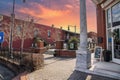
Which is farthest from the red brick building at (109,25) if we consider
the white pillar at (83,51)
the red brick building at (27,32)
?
the red brick building at (27,32)

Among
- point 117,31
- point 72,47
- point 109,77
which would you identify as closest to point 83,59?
point 109,77

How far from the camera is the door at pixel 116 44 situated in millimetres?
11645

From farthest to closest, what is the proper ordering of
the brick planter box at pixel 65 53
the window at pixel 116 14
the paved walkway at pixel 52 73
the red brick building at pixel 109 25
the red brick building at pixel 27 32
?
the red brick building at pixel 27 32 → the brick planter box at pixel 65 53 → the red brick building at pixel 109 25 → the window at pixel 116 14 → the paved walkway at pixel 52 73

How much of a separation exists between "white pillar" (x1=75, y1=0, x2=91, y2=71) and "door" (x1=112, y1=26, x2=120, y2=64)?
2286mm

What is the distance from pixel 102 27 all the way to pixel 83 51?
14.3ft

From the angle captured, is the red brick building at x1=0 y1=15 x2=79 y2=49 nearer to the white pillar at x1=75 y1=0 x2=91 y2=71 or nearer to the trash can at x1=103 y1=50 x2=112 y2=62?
the trash can at x1=103 y1=50 x2=112 y2=62

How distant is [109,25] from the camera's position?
43.5ft

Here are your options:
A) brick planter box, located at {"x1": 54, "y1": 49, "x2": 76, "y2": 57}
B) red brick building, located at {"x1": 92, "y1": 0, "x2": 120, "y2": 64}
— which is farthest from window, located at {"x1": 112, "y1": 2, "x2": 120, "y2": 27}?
brick planter box, located at {"x1": 54, "y1": 49, "x2": 76, "y2": 57}

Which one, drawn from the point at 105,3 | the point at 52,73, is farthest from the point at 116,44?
the point at 52,73

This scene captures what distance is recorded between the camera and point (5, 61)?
15.5 meters

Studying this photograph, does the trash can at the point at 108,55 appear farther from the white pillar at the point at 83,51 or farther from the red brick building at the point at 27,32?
the red brick building at the point at 27,32

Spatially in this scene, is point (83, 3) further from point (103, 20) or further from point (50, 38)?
point (50, 38)

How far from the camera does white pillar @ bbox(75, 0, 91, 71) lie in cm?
1054

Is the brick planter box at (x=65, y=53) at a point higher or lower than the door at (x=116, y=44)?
lower
